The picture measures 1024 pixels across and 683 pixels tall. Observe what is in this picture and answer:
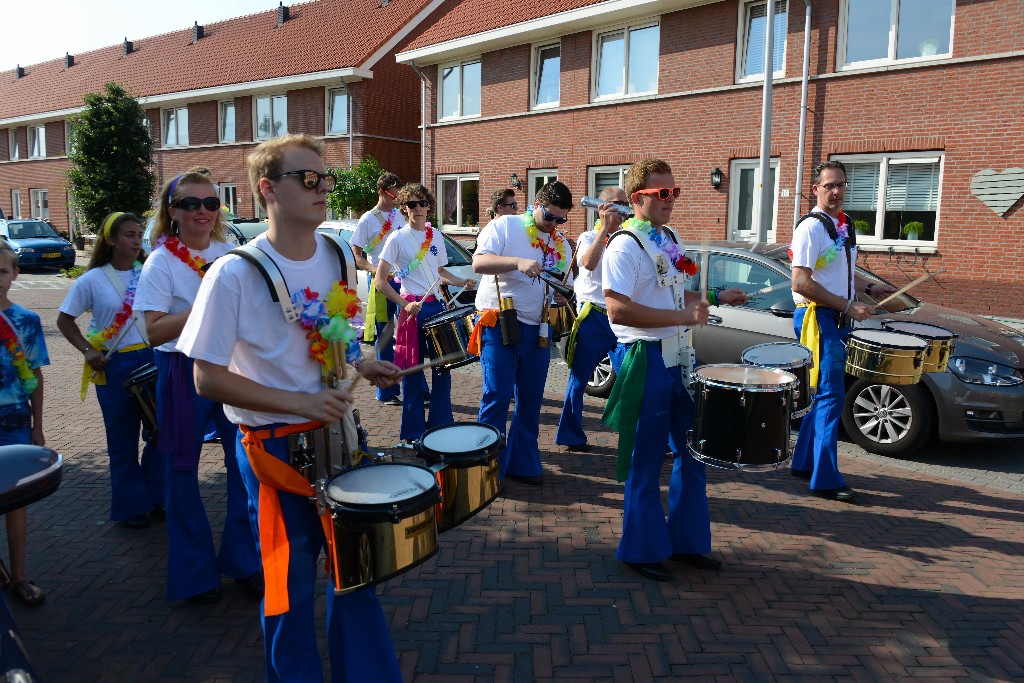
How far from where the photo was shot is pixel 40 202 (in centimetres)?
4031

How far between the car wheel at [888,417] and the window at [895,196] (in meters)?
7.96

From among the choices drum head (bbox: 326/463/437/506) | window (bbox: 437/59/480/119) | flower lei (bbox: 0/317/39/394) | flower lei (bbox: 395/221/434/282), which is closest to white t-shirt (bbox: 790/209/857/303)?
flower lei (bbox: 395/221/434/282)

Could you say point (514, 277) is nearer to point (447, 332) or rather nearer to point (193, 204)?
point (447, 332)

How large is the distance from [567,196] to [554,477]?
2064 millimetres

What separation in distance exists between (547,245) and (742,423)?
7.91ft

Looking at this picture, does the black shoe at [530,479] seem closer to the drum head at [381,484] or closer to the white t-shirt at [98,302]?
the white t-shirt at [98,302]

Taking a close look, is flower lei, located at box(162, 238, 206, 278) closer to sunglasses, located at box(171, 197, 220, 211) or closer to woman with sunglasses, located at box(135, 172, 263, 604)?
woman with sunglasses, located at box(135, 172, 263, 604)

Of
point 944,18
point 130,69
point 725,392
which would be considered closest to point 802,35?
point 944,18

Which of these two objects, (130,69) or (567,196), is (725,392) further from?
(130,69)

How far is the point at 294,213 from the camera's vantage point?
2.53 meters

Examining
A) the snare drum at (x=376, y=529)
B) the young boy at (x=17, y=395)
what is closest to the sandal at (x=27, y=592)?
the young boy at (x=17, y=395)

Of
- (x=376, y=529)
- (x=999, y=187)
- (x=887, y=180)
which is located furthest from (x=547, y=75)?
(x=376, y=529)

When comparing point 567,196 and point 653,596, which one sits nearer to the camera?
point 653,596

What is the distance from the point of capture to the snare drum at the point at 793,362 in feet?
13.9
